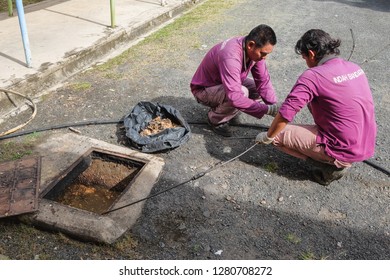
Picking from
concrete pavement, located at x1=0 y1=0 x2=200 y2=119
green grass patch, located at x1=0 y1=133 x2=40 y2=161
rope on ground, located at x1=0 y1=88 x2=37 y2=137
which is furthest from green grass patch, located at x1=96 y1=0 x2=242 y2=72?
green grass patch, located at x1=0 y1=133 x2=40 y2=161

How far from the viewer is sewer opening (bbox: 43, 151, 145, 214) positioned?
3.76 meters

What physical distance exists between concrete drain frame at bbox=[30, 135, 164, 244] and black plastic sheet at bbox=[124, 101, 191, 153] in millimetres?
127

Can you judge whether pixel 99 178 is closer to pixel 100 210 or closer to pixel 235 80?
pixel 100 210

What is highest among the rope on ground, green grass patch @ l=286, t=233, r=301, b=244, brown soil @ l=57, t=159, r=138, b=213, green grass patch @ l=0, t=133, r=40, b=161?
the rope on ground

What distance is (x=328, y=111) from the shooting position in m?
3.35

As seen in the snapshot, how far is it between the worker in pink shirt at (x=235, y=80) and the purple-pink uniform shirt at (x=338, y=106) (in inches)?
26.0

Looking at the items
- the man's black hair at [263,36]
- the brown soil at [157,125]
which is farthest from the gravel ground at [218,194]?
the man's black hair at [263,36]

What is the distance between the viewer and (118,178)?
12.9ft

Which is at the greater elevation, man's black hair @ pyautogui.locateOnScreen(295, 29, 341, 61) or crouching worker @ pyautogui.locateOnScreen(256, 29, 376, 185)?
man's black hair @ pyautogui.locateOnScreen(295, 29, 341, 61)

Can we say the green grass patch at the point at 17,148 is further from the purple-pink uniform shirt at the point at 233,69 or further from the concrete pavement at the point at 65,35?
the purple-pink uniform shirt at the point at 233,69

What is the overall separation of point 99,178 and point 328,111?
233 cm

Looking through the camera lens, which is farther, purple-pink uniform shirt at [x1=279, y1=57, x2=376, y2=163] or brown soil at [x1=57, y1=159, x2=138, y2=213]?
brown soil at [x1=57, y1=159, x2=138, y2=213]

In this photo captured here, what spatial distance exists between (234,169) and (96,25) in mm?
4246

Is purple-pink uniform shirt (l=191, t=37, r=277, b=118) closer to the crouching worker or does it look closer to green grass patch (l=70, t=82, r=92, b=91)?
the crouching worker
